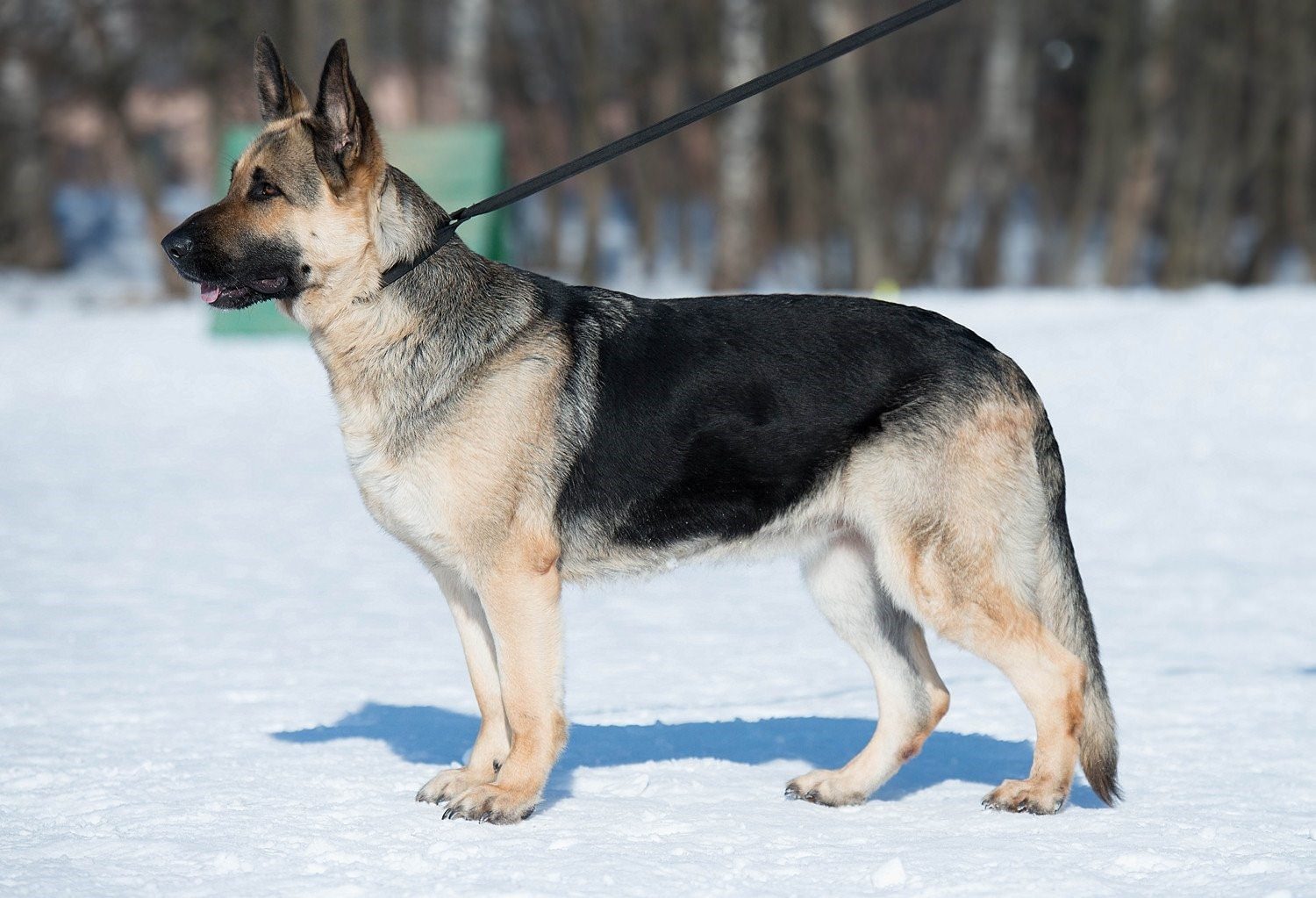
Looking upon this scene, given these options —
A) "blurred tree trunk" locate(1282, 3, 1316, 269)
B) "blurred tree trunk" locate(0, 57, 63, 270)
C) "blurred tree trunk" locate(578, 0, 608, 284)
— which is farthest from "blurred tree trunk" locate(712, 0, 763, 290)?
"blurred tree trunk" locate(0, 57, 63, 270)

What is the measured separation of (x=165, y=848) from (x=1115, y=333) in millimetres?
12119

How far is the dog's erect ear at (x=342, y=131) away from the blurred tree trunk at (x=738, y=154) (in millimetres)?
17117

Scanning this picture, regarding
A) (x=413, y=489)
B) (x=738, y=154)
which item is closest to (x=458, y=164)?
(x=738, y=154)

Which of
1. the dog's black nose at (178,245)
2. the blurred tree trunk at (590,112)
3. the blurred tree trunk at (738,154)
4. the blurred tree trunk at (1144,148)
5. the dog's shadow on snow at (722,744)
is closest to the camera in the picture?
the dog's black nose at (178,245)

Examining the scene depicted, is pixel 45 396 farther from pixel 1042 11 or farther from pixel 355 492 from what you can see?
pixel 1042 11

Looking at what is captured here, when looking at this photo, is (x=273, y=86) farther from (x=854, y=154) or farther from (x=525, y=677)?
(x=854, y=154)

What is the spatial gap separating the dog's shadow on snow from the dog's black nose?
181cm

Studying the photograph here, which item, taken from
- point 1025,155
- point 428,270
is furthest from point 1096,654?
point 1025,155

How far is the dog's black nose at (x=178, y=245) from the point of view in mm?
4184

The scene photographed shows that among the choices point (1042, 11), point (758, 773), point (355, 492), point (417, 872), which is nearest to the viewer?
point (417, 872)

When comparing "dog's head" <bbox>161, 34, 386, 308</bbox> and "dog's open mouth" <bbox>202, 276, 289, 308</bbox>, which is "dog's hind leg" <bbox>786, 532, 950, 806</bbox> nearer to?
"dog's head" <bbox>161, 34, 386, 308</bbox>

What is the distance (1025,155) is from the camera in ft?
105

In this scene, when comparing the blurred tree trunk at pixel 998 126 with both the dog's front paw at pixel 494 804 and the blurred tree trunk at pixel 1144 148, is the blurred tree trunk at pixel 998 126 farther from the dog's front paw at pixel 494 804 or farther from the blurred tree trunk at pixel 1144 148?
the dog's front paw at pixel 494 804

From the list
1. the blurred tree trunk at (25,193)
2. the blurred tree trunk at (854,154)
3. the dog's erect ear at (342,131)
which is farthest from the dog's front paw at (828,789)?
the blurred tree trunk at (25,193)
